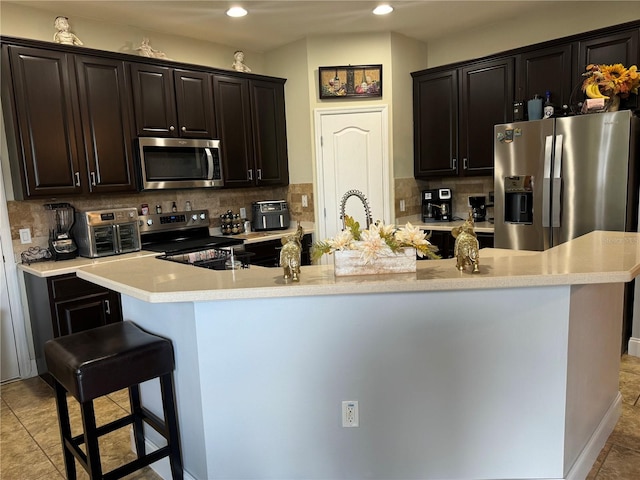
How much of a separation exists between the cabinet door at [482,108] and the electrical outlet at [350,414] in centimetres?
312

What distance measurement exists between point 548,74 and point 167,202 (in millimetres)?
3553

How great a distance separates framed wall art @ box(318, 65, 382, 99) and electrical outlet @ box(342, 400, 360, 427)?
334cm

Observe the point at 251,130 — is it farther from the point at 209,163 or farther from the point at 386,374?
the point at 386,374

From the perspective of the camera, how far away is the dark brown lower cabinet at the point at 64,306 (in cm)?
310

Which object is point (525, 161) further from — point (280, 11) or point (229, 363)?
point (229, 363)

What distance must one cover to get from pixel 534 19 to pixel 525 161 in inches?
58.7

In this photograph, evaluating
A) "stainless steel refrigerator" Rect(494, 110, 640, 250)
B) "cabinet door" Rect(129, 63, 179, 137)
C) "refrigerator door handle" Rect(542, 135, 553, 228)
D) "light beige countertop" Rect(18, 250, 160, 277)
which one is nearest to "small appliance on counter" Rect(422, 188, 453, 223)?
"stainless steel refrigerator" Rect(494, 110, 640, 250)

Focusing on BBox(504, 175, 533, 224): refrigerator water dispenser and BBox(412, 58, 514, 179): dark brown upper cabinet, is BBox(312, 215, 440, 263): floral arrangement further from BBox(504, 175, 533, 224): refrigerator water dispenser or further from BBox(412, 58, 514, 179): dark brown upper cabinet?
BBox(412, 58, 514, 179): dark brown upper cabinet

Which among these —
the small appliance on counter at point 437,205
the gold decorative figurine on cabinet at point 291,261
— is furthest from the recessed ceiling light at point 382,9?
the gold decorative figurine on cabinet at point 291,261

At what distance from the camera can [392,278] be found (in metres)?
1.68

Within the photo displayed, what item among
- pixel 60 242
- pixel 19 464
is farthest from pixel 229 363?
pixel 60 242

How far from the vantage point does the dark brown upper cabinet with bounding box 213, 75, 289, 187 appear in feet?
14.0

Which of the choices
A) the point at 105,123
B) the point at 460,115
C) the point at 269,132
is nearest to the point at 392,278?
the point at 105,123

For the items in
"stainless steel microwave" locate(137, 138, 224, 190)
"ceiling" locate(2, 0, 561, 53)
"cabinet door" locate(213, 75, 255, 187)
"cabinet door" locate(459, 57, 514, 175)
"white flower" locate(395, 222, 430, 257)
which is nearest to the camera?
"white flower" locate(395, 222, 430, 257)
